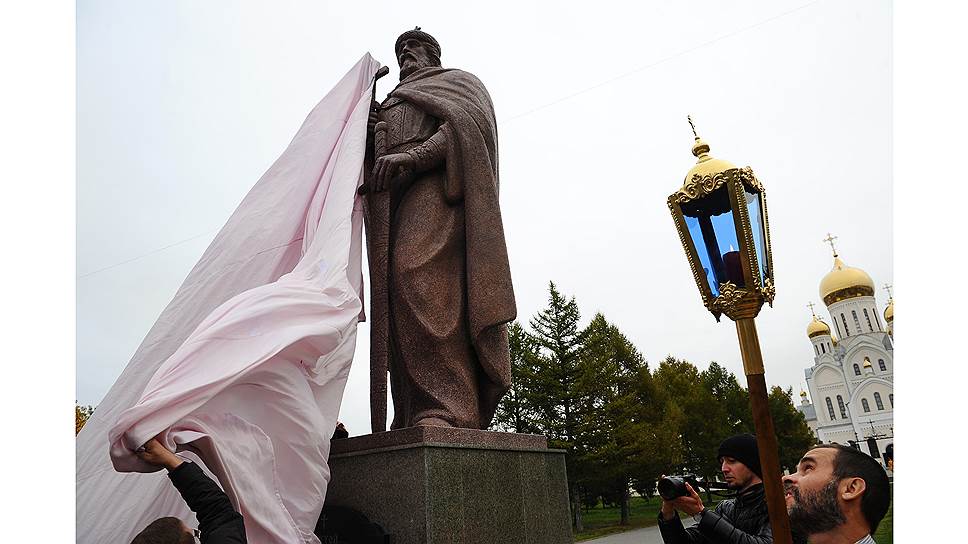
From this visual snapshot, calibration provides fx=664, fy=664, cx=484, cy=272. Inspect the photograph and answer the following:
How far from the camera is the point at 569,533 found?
413cm

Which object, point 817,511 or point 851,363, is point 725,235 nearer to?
point 817,511

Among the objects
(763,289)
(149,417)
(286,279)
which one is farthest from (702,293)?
(149,417)

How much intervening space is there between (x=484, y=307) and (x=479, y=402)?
0.60 metres

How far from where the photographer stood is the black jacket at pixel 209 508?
2.11m

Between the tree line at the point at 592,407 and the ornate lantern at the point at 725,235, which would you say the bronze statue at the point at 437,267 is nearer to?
the ornate lantern at the point at 725,235

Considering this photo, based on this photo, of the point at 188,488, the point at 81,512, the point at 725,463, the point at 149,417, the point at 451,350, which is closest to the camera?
the point at 188,488

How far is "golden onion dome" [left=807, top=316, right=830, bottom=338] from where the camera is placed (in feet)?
209

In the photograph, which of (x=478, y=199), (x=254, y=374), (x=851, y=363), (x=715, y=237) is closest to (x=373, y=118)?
(x=478, y=199)

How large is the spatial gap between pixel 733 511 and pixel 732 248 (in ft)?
5.19

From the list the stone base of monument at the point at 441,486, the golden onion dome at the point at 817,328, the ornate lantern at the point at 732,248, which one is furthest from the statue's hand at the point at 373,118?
the golden onion dome at the point at 817,328

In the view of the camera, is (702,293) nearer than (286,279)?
Yes

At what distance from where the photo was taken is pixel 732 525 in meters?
3.15

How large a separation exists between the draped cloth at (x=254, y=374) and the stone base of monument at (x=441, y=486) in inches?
13.0

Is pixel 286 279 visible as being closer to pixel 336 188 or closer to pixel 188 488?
pixel 336 188
